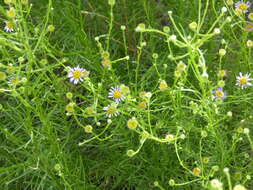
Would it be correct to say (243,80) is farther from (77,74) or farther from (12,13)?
(12,13)

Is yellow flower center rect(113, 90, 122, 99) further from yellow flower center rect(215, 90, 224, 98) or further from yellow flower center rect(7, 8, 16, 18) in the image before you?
yellow flower center rect(7, 8, 16, 18)

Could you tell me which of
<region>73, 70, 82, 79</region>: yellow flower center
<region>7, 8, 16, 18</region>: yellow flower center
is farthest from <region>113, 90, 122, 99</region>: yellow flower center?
<region>7, 8, 16, 18</region>: yellow flower center

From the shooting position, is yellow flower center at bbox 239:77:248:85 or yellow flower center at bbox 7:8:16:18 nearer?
yellow flower center at bbox 7:8:16:18

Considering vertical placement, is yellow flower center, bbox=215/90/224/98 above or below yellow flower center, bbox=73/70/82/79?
below

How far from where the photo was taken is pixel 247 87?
1.66m

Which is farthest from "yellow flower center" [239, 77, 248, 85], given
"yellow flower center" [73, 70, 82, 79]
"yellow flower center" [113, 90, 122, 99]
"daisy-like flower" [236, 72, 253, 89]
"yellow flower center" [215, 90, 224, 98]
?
"yellow flower center" [73, 70, 82, 79]

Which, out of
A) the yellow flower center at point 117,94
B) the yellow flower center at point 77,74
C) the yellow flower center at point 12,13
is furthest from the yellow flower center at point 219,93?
the yellow flower center at point 12,13

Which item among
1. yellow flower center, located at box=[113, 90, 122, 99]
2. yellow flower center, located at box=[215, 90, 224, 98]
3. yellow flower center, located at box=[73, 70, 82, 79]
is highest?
yellow flower center, located at box=[73, 70, 82, 79]

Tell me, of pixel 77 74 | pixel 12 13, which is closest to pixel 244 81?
pixel 77 74

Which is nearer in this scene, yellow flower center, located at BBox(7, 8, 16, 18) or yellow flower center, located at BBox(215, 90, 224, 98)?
yellow flower center, located at BBox(7, 8, 16, 18)

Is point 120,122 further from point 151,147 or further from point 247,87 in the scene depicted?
point 247,87

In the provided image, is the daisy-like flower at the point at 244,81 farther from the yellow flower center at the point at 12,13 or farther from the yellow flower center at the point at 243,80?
the yellow flower center at the point at 12,13

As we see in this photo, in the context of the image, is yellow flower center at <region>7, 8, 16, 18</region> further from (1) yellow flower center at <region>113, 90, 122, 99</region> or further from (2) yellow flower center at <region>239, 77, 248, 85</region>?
(2) yellow flower center at <region>239, 77, 248, 85</region>

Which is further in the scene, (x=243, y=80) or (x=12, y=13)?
(x=243, y=80)
